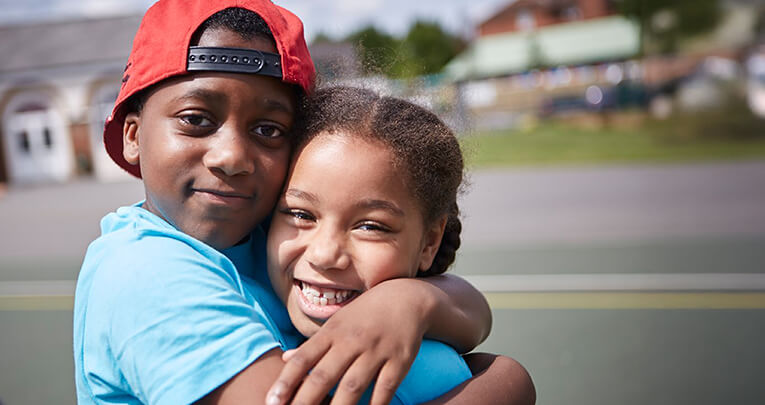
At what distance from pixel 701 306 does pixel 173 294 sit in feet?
19.2

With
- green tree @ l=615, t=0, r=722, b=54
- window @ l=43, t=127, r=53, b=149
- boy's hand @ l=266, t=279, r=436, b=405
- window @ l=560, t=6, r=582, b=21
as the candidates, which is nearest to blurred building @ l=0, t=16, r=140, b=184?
window @ l=43, t=127, r=53, b=149

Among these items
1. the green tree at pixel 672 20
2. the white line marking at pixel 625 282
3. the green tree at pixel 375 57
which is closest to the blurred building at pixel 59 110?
the green tree at pixel 672 20

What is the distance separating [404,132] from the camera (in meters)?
1.72

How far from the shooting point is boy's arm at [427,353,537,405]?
5.01 ft

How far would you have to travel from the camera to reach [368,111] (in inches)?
68.3

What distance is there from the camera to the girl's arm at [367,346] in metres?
1.25

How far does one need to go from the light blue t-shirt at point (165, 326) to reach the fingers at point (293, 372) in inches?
3.1

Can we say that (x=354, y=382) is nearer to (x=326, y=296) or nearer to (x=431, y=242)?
(x=326, y=296)

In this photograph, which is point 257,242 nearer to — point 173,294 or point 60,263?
point 173,294

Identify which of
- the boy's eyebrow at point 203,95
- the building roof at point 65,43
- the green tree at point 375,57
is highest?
the green tree at point 375,57

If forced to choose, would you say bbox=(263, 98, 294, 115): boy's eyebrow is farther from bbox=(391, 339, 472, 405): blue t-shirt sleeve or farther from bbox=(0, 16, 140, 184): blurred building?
bbox=(0, 16, 140, 184): blurred building

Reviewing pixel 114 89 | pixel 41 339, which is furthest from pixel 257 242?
pixel 114 89

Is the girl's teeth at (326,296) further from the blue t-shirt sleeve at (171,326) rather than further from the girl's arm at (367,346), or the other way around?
the blue t-shirt sleeve at (171,326)

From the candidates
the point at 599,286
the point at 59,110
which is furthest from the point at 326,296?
the point at 59,110
